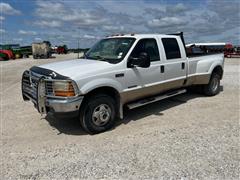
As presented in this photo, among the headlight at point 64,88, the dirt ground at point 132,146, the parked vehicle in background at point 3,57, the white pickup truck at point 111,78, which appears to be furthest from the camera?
the parked vehicle in background at point 3,57

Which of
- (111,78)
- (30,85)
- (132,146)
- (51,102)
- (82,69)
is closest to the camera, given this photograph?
(132,146)

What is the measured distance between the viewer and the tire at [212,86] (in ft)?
23.3

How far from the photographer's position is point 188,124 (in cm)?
484

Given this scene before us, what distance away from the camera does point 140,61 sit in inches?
181

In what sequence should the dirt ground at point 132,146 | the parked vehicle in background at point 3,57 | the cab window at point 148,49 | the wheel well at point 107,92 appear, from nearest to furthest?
the dirt ground at point 132,146 < the wheel well at point 107,92 < the cab window at point 148,49 < the parked vehicle in background at point 3,57

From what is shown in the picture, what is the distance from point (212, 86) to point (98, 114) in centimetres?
446

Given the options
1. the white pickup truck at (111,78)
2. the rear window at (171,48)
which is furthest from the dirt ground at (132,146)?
the rear window at (171,48)

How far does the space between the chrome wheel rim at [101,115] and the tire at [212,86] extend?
390 cm

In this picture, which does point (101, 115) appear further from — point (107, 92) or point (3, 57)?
point (3, 57)

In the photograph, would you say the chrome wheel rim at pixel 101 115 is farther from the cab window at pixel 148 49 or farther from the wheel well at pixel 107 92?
the cab window at pixel 148 49

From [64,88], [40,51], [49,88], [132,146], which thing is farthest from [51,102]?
[40,51]

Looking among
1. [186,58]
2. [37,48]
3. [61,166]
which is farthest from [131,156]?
[37,48]

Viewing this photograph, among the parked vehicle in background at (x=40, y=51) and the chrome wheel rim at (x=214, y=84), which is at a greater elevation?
the parked vehicle in background at (x=40, y=51)

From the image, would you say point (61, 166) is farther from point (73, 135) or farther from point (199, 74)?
point (199, 74)
